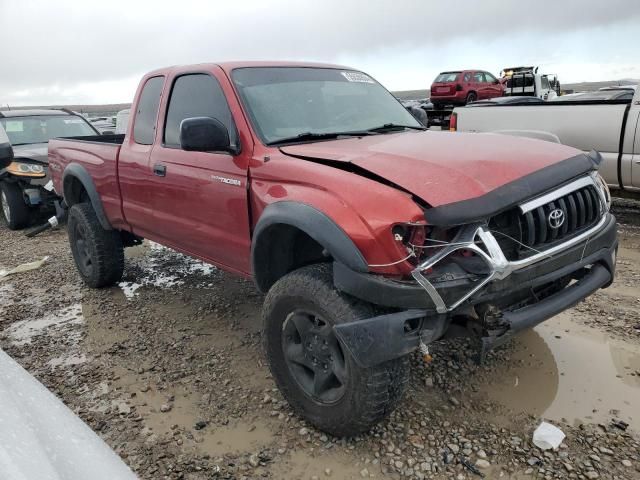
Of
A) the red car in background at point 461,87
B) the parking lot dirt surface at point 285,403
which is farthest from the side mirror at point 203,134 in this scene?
the red car in background at point 461,87

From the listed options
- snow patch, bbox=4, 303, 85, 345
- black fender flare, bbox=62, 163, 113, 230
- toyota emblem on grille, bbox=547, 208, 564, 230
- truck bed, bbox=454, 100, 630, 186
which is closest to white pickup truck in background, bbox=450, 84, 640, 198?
truck bed, bbox=454, 100, 630, 186

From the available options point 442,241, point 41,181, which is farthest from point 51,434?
point 41,181

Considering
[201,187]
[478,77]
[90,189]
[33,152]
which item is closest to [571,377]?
[201,187]

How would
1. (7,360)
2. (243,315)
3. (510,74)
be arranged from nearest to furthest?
(7,360) → (243,315) → (510,74)

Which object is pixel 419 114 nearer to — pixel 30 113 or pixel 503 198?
pixel 503 198

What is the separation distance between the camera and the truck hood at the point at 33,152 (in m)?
7.81

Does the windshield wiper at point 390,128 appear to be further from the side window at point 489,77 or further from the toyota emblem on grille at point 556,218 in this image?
the side window at point 489,77

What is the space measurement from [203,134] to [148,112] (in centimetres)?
153

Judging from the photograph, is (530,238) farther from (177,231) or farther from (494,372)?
(177,231)

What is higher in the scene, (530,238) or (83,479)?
(530,238)

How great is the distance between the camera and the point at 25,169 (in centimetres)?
774

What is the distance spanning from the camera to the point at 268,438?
110 inches

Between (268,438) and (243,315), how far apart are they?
1.67 metres

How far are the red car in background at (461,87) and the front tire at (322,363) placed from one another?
18672 millimetres
